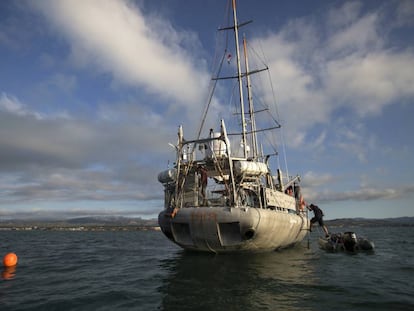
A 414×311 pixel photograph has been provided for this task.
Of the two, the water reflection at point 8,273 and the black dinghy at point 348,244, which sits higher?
the black dinghy at point 348,244

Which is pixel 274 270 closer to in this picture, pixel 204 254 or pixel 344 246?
pixel 204 254

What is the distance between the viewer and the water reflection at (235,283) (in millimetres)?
10203

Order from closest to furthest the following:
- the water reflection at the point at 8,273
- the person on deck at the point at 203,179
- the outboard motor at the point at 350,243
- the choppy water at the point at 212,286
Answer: the choppy water at the point at 212,286
the water reflection at the point at 8,273
the person on deck at the point at 203,179
the outboard motor at the point at 350,243

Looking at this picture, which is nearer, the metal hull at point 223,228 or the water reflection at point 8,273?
the water reflection at point 8,273

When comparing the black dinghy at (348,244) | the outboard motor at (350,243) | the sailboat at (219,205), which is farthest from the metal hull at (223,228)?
the outboard motor at (350,243)

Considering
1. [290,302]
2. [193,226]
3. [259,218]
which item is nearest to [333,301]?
[290,302]

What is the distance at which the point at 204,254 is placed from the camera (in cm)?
2089

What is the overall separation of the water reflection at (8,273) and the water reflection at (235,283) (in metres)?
7.68

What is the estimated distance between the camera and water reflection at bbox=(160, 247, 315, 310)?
33.5ft

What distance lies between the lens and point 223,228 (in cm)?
1933

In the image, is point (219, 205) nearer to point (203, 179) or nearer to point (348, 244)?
point (203, 179)

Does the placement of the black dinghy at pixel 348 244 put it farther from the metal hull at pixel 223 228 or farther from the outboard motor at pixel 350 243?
the metal hull at pixel 223 228

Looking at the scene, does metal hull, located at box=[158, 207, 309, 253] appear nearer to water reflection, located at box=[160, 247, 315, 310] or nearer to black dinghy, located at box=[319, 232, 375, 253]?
water reflection, located at box=[160, 247, 315, 310]

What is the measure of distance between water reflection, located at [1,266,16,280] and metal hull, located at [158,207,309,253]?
9.16m
